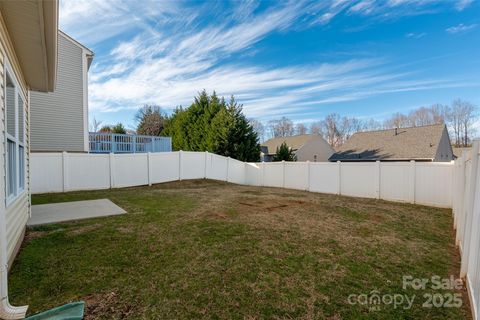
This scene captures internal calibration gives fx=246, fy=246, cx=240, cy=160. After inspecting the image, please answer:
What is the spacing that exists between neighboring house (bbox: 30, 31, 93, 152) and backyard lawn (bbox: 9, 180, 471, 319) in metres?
8.08

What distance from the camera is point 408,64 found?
16375 millimetres

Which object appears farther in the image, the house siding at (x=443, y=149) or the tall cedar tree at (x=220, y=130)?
the house siding at (x=443, y=149)

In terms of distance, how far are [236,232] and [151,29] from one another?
352 inches

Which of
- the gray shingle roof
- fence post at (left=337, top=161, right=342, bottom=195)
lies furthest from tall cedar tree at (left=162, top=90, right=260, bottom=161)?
the gray shingle roof

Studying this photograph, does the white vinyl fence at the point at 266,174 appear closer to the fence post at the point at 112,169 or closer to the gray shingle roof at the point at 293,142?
the fence post at the point at 112,169

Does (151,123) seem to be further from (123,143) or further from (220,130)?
(123,143)

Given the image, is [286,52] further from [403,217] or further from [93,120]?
[93,120]

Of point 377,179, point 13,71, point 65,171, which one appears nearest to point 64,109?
point 65,171

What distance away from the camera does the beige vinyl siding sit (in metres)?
10.6

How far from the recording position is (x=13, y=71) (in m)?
3.52

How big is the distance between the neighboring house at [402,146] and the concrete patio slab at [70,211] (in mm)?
19613

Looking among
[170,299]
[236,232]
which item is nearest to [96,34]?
[236,232]

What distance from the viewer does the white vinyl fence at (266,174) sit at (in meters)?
8.06

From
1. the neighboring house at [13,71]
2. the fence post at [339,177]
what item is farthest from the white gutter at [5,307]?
the fence post at [339,177]
